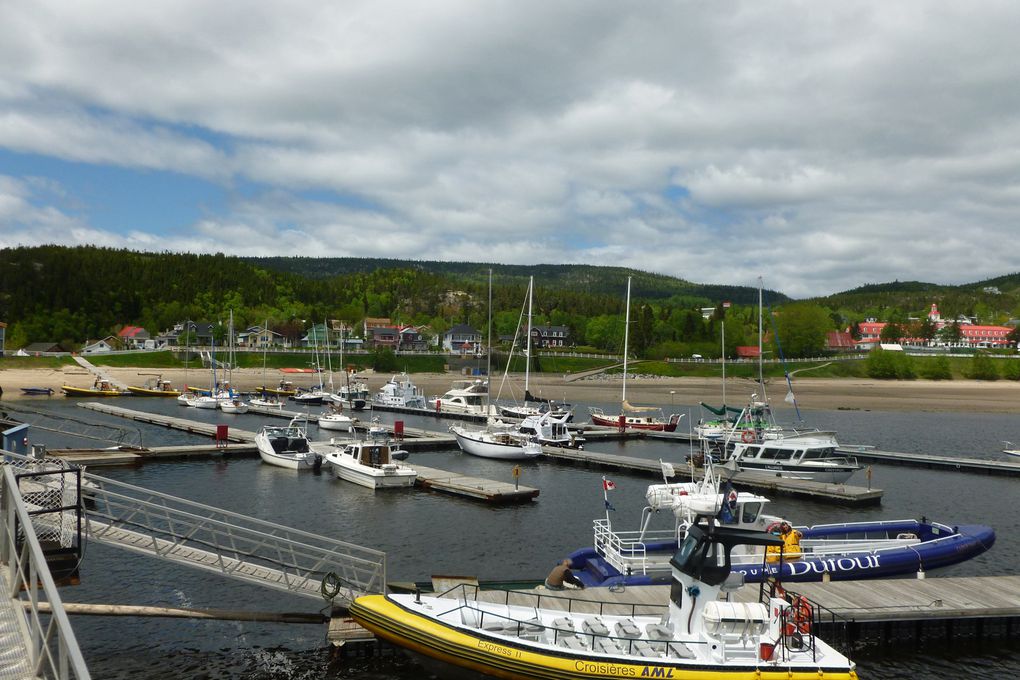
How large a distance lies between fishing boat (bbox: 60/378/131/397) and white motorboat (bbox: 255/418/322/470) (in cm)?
6446

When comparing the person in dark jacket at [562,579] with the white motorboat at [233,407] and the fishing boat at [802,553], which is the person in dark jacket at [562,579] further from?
the white motorboat at [233,407]

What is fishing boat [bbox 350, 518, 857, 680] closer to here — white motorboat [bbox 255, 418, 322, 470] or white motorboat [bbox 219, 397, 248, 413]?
white motorboat [bbox 255, 418, 322, 470]

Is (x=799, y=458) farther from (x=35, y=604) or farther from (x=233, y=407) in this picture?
(x=233, y=407)

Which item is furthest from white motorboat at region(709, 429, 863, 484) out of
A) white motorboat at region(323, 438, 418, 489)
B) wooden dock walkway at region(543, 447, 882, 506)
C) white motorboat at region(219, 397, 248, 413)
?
white motorboat at region(219, 397, 248, 413)

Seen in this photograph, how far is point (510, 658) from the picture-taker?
52.7 feet

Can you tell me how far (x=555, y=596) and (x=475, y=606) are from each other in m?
2.55

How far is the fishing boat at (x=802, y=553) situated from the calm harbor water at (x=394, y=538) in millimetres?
1766

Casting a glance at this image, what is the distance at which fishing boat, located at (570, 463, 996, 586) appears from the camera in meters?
22.9

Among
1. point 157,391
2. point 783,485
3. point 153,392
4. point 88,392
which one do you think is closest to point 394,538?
point 783,485

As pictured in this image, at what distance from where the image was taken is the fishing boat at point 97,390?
10029 centimetres

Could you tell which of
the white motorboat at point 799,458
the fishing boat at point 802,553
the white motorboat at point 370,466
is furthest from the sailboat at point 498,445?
the fishing boat at point 802,553

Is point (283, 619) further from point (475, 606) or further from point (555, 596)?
point (555, 596)

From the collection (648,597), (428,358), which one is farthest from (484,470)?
(428,358)

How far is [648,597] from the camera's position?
21281 millimetres
